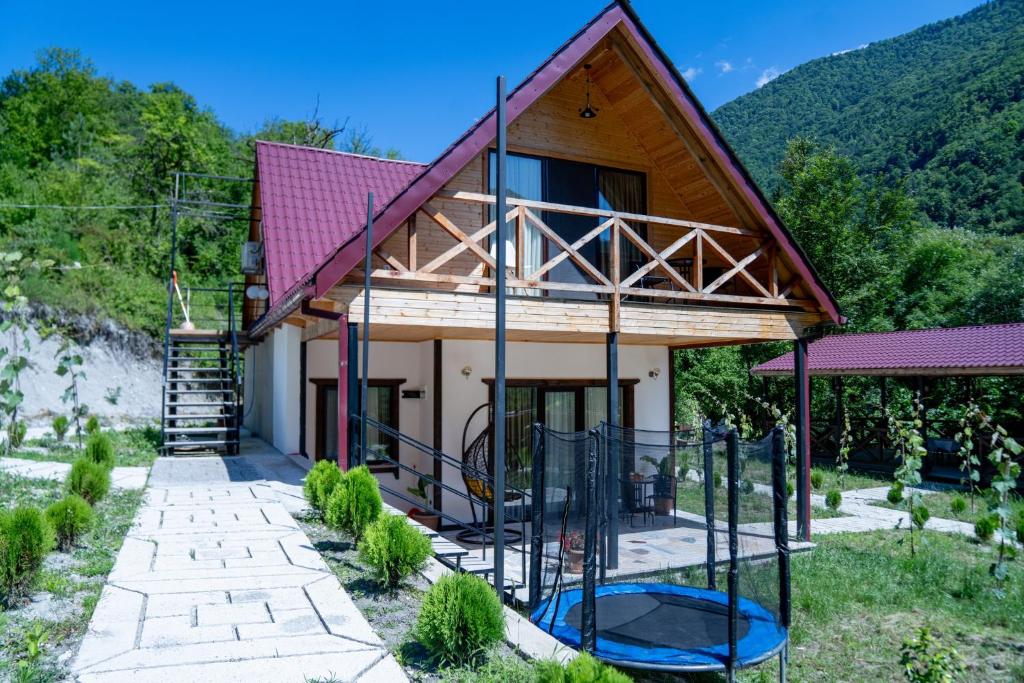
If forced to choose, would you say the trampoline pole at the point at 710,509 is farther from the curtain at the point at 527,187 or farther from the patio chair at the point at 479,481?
the curtain at the point at 527,187

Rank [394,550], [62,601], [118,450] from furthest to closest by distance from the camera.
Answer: [118,450], [394,550], [62,601]

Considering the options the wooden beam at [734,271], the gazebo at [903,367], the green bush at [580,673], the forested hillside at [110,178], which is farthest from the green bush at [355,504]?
the forested hillside at [110,178]

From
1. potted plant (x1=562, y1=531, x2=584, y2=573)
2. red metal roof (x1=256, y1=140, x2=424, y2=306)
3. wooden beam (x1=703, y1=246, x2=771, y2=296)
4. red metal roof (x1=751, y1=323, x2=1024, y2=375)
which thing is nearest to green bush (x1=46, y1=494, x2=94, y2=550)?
potted plant (x1=562, y1=531, x2=584, y2=573)

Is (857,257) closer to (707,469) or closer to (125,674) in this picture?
(707,469)

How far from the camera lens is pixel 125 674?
341cm

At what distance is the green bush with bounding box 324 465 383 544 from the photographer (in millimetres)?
5997

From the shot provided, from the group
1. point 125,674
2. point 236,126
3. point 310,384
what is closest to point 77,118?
point 236,126

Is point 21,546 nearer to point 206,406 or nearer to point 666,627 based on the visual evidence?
point 666,627

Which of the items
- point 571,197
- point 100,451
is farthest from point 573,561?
point 100,451

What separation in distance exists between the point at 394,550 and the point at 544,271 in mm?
3868

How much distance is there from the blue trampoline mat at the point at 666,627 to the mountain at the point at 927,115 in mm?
28659

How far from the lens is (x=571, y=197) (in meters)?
9.93

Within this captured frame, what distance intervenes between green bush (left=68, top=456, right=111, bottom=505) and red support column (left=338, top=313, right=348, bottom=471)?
2.40 metres

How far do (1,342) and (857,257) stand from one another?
25.6 metres
